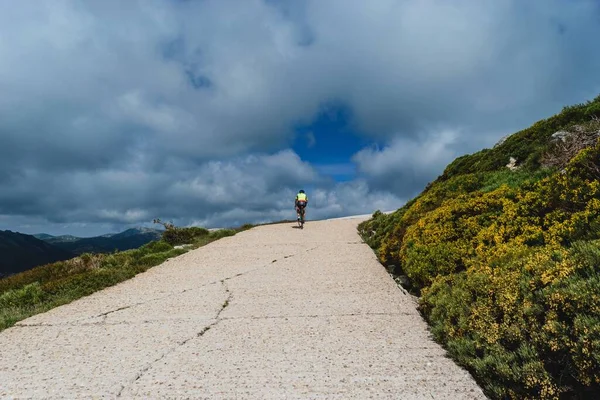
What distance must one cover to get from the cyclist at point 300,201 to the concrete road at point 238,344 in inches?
545

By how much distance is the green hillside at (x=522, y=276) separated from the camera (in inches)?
166

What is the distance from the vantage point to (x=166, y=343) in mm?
6320

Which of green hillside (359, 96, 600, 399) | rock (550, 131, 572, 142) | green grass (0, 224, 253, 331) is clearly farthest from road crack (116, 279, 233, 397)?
rock (550, 131, 572, 142)

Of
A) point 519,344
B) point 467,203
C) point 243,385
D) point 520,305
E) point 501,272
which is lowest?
point 243,385

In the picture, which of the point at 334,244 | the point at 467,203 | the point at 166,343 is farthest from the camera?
the point at 334,244

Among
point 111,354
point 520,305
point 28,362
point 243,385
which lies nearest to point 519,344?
point 520,305

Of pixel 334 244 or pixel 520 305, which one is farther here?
pixel 334 244

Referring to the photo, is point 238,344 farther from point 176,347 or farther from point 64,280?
point 64,280

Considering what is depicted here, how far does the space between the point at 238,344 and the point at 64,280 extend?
7585 millimetres

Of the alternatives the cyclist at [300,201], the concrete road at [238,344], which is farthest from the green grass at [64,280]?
the cyclist at [300,201]

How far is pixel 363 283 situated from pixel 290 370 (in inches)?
199

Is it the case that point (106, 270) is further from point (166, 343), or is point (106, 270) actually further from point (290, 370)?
point (290, 370)

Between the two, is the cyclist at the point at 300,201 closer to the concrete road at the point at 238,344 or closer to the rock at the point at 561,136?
the concrete road at the point at 238,344

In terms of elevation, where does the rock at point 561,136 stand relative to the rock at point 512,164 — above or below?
above
